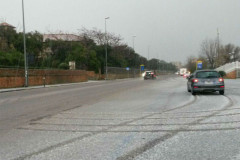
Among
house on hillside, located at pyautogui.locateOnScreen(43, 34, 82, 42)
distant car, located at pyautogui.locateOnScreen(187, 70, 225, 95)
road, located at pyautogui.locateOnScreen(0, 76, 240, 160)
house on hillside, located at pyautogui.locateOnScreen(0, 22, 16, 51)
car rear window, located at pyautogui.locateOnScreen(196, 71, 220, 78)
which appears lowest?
road, located at pyautogui.locateOnScreen(0, 76, 240, 160)

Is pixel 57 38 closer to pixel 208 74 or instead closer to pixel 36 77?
pixel 36 77

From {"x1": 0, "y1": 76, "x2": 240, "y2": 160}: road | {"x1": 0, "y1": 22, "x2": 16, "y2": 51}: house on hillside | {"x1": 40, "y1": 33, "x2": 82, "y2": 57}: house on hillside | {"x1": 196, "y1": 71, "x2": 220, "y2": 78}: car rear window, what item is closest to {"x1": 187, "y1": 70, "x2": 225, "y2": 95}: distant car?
{"x1": 196, "y1": 71, "x2": 220, "y2": 78}: car rear window

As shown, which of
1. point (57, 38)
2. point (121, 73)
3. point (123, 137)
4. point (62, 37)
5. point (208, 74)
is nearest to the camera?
point (123, 137)

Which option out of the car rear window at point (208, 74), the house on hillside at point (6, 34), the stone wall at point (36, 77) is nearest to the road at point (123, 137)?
the car rear window at point (208, 74)

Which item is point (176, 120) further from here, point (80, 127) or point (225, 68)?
point (225, 68)

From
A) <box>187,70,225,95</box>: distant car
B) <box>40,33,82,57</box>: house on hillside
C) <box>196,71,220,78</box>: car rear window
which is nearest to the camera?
<box>187,70,225,95</box>: distant car

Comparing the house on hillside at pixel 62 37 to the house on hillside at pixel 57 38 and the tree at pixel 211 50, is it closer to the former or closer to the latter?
the house on hillside at pixel 57 38

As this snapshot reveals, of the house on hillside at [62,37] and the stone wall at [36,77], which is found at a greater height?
the house on hillside at [62,37]

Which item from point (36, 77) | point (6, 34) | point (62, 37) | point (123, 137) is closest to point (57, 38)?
point (62, 37)

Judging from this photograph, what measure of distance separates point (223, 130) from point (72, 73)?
126 feet

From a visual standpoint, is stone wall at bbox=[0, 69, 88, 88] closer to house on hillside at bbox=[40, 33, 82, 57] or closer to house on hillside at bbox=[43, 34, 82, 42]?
house on hillside at bbox=[40, 33, 82, 57]

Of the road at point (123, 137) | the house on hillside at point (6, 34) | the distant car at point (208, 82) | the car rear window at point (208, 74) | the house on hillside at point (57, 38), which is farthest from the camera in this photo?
the house on hillside at point (57, 38)

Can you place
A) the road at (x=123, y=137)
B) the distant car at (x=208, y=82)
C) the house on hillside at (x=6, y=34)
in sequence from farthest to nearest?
the house on hillside at (x=6, y=34) < the distant car at (x=208, y=82) < the road at (x=123, y=137)

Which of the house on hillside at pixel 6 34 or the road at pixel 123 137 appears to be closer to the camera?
the road at pixel 123 137
